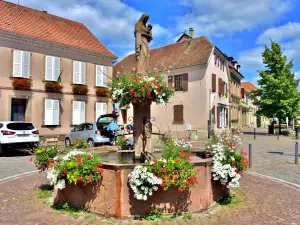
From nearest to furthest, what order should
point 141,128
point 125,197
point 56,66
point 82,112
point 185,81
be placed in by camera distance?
point 125,197
point 141,128
point 56,66
point 82,112
point 185,81

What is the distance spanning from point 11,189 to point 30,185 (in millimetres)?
530

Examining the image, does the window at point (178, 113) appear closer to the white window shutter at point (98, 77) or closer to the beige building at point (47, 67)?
the beige building at point (47, 67)

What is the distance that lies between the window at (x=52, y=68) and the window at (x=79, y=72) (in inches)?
54.7

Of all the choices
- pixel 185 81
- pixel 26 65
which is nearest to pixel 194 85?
pixel 185 81

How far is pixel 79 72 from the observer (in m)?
21.7

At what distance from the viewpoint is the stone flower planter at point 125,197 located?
4.90 metres

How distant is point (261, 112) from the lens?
31406 mm

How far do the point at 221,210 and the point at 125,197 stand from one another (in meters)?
1.91

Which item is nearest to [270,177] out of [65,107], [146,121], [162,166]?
[146,121]

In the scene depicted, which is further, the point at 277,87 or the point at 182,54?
the point at 277,87

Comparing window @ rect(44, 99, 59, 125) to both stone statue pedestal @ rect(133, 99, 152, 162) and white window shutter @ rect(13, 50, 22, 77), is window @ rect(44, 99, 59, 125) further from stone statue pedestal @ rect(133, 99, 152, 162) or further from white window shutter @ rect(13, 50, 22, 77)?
stone statue pedestal @ rect(133, 99, 152, 162)

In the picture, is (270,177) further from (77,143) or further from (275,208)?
(77,143)

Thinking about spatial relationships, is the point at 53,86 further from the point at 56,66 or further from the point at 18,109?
the point at 18,109

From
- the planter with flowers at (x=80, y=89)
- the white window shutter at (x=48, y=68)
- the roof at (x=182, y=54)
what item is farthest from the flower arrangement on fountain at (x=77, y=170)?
the roof at (x=182, y=54)
